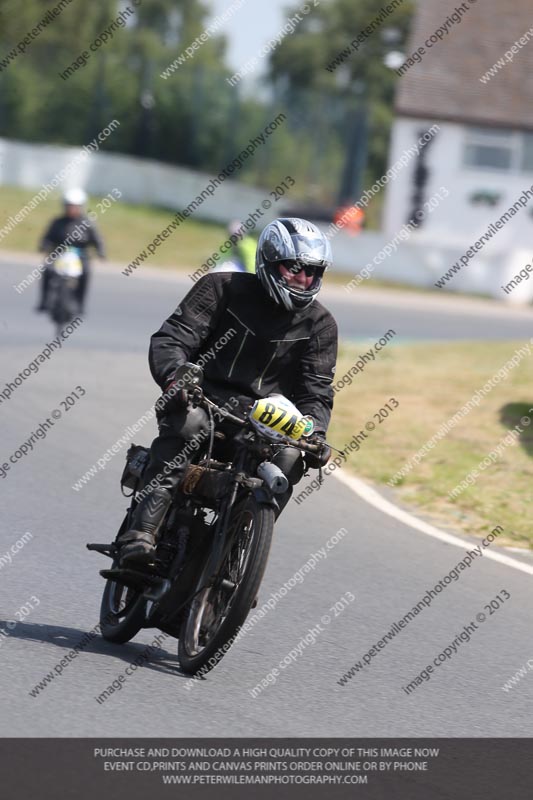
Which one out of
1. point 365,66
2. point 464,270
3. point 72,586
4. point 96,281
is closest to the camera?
point 72,586

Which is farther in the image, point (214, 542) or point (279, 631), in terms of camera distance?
point (279, 631)

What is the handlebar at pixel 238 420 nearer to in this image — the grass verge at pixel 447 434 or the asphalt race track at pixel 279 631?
the asphalt race track at pixel 279 631

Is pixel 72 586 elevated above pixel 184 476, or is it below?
below

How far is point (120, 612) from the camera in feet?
23.1

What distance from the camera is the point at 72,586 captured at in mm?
7977

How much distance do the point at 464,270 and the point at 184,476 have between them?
106ft

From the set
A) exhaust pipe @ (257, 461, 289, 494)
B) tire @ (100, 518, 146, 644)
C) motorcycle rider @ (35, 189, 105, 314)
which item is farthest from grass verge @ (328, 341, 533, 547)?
exhaust pipe @ (257, 461, 289, 494)

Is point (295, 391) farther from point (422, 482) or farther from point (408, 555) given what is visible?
point (422, 482)

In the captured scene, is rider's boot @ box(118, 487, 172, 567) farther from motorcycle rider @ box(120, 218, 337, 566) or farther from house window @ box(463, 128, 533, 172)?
house window @ box(463, 128, 533, 172)

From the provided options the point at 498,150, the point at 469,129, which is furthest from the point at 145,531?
the point at 498,150

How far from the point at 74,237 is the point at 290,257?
1327cm

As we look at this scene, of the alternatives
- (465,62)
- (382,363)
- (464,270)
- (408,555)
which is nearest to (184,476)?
(408,555)

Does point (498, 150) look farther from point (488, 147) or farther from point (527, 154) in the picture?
point (527, 154)

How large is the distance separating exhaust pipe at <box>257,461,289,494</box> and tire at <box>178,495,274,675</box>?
82 millimetres
